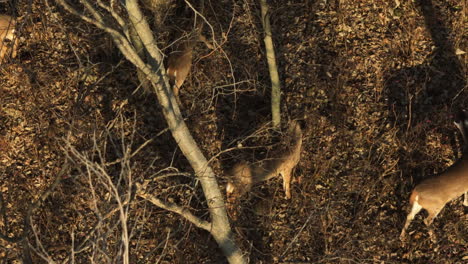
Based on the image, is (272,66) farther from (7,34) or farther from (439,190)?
(7,34)

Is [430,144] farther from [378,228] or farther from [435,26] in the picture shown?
[435,26]

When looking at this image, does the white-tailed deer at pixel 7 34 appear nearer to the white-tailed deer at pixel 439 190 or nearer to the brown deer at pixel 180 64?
the brown deer at pixel 180 64

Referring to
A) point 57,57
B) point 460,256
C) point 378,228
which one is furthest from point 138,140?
point 460,256

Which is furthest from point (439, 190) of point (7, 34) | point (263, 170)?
point (7, 34)

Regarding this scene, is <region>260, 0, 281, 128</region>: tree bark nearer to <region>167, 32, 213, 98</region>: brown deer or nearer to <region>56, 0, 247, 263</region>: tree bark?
<region>167, 32, 213, 98</region>: brown deer

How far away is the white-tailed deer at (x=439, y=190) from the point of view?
25.1 feet

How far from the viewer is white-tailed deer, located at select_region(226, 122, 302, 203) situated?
25.3 feet

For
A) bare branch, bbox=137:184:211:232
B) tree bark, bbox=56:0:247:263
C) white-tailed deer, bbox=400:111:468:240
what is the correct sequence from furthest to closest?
white-tailed deer, bbox=400:111:468:240 < bare branch, bbox=137:184:211:232 < tree bark, bbox=56:0:247:263

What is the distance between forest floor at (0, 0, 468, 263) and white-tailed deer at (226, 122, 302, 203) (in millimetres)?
182

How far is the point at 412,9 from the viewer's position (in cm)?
1016

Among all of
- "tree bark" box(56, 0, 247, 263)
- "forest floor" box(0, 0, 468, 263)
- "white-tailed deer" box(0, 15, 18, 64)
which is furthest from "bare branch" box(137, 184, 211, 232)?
"white-tailed deer" box(0, 15, 18, 64)

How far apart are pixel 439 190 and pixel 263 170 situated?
201cm

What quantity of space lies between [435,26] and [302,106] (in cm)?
251

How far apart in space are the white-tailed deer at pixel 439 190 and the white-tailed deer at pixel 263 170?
147cm
